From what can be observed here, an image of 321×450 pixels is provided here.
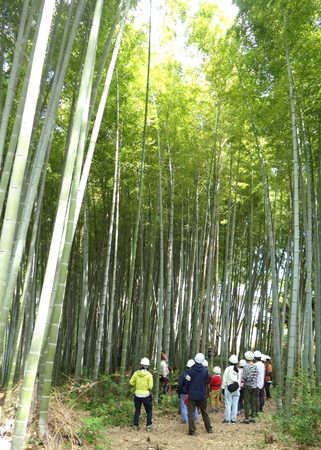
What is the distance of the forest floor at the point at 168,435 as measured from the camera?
3.05m

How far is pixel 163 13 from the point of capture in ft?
18.3

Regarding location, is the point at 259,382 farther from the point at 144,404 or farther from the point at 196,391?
the point at 144,404

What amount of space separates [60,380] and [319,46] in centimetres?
815

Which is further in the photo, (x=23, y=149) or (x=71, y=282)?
(x=71, y=282)

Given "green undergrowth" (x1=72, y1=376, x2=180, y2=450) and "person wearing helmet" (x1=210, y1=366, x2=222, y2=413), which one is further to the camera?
"person wearing helmet" (x1=210, y1=366, x2=222, y2=413)

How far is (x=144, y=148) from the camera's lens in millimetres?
5004

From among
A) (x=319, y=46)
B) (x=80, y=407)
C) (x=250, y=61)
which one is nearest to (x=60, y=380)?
(x=80, y=407)

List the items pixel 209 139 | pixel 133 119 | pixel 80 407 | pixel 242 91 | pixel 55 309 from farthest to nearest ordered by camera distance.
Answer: pixel 209 139 < pixel 133 119 < pixel 80 407 < pixel 242 91 < pixel 55 309

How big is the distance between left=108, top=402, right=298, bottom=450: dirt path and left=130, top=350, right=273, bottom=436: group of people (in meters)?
0.14

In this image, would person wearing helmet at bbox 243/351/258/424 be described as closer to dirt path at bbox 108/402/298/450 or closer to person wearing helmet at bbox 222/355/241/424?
person wearing helmet at bbox 222/355/241/424

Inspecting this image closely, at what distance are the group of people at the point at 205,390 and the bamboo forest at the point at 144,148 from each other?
1.22ft

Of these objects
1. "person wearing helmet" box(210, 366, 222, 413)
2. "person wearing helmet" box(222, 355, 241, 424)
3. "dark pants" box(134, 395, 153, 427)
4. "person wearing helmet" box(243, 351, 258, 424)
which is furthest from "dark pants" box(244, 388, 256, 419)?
"dark pants" box(134, 395, 153, 427)

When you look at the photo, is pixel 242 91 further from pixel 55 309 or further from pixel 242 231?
pixel 242 231

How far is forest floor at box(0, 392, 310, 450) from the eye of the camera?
3.05 meters
